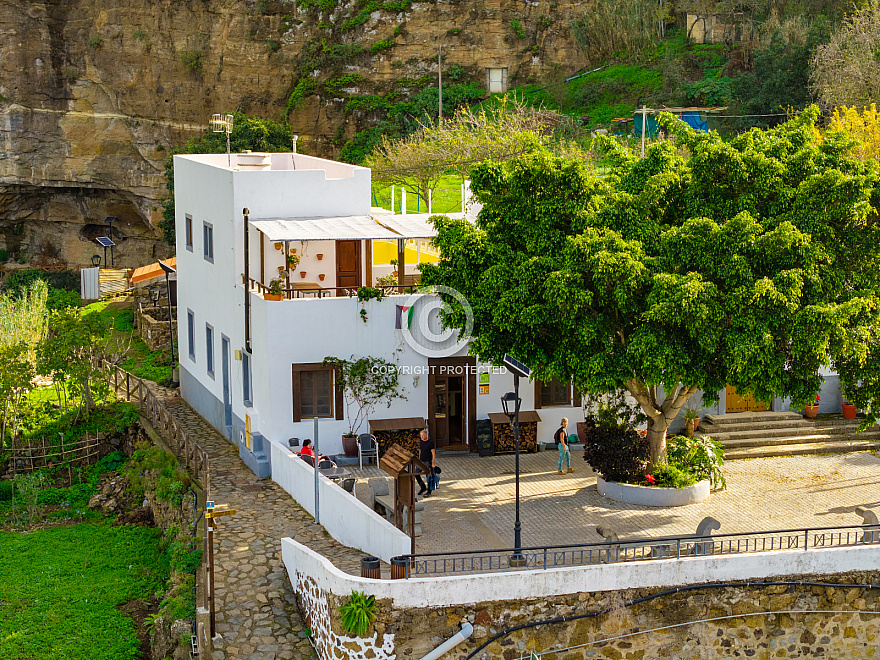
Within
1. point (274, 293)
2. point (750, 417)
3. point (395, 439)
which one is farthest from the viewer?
point (750, 417)

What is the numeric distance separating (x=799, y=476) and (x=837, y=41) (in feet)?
83.7

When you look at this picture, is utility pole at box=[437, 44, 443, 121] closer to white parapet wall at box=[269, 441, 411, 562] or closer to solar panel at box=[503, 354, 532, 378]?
white parapet wall at box=[269, 441, 411, 562]

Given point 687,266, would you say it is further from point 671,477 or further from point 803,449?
point 803,449

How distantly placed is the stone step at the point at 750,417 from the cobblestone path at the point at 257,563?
10.1m

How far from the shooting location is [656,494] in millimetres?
19906

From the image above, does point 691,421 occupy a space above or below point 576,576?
above

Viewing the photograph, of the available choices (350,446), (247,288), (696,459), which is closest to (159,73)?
(247,288)

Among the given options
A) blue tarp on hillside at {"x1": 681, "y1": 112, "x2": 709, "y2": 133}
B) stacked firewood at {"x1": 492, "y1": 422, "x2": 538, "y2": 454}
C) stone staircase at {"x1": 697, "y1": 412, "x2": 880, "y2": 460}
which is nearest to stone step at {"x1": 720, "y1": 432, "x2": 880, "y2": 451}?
stone staircase at {"x1": 697, "y1": 412, "x2": 880, "y2": 460}

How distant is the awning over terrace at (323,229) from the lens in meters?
21.7

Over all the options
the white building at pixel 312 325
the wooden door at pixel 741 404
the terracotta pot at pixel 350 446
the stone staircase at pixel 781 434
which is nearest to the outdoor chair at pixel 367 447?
the terracotta pot at pixel 350 446

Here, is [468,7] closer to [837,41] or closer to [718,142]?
[837,41]

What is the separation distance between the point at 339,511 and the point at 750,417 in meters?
10.8

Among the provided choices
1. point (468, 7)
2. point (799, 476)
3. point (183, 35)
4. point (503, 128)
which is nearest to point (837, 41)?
point (503, 128)

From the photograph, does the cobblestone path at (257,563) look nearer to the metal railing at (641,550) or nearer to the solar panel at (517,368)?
the metal railing at (641,550)
